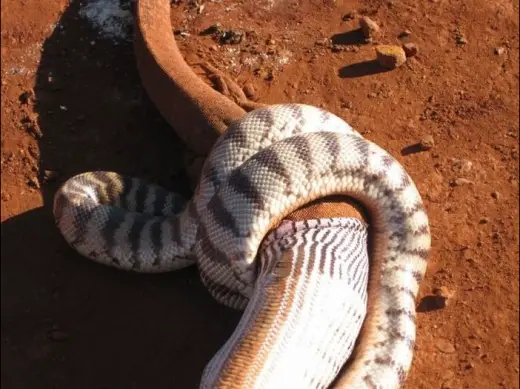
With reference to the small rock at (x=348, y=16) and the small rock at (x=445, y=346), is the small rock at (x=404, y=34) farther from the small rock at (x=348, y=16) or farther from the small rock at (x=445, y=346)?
the small rock at (x=445, y=346)

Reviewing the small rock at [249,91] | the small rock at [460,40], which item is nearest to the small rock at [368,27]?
the small rock at [460,40]

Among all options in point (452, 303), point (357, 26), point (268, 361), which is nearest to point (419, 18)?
point (357, 26)

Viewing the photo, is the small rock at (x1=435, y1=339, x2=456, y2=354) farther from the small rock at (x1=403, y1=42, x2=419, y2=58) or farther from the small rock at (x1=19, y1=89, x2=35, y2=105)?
the small rock at (x1=19, y1=89, x2=35, y2=105)

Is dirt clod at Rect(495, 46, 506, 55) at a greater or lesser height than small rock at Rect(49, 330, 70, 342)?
greater

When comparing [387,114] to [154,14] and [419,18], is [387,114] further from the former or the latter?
[154,14]

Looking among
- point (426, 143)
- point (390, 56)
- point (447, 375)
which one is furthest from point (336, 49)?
point (447, 375)

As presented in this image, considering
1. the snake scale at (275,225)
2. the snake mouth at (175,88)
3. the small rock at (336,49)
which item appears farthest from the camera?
the small rock at (336,49)

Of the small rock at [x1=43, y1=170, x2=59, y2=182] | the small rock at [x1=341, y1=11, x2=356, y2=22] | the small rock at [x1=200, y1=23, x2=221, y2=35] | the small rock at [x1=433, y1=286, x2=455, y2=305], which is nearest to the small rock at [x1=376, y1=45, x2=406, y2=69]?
the small rock at [x1=341, y1=11, x2=356, y2=22]
